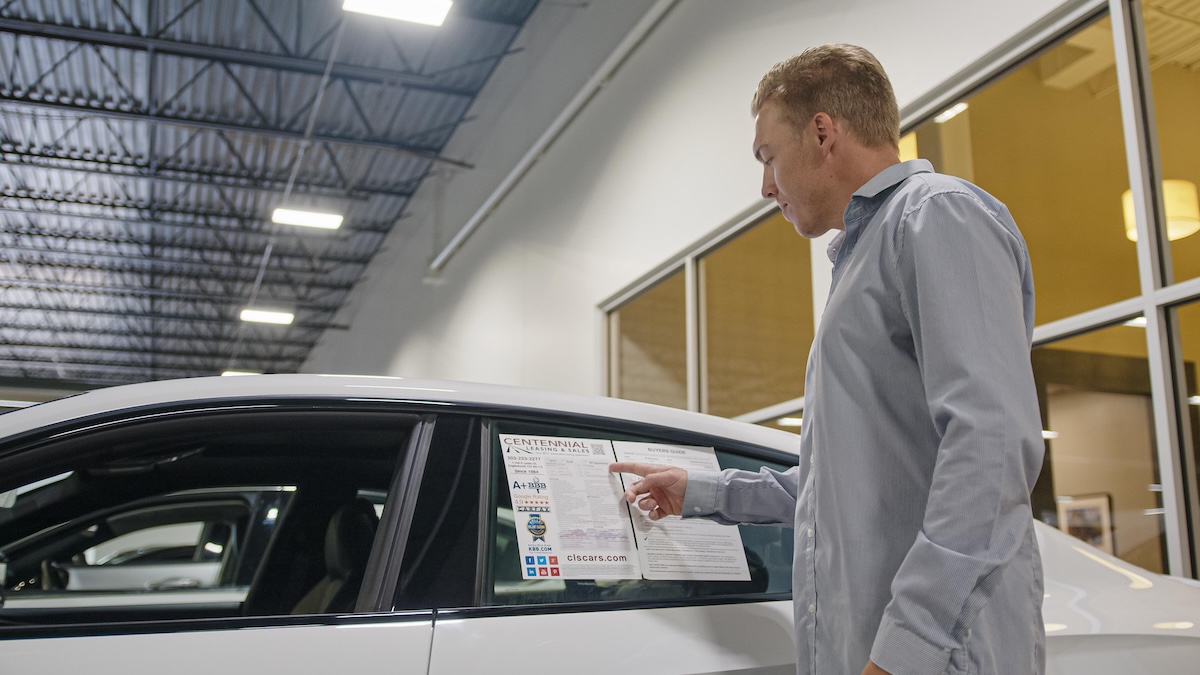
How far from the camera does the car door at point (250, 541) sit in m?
1.39

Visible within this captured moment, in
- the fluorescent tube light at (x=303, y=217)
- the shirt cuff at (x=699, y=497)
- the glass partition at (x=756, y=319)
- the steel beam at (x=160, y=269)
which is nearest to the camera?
the shirt cuff at (x=699, y=497)

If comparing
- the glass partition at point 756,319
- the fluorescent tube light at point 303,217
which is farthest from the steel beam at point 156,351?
the glass partition at point 756,319

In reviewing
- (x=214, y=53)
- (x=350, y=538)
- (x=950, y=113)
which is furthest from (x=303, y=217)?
(x=350, y=538)

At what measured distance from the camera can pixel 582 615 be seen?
1.61 meters

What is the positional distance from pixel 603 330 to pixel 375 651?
6.35 metres

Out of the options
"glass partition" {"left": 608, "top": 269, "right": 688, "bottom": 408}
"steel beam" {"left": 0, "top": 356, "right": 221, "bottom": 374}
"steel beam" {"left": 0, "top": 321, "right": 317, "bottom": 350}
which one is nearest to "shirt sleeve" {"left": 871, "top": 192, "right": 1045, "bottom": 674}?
"glass partition" {"left": 608, "top": 269, "right": 688, "bottom": 408}

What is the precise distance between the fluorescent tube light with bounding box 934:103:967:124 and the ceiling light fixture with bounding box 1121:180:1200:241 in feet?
3.72

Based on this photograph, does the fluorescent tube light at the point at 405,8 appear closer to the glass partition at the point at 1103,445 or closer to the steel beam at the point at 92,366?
the glass partition at the point at 1103,445

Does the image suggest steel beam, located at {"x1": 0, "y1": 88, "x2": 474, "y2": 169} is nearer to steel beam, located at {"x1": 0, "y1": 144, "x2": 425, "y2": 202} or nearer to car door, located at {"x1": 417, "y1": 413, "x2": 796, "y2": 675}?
steel beam, located at {"x1": 0, "y1": 144, "x2": 425, "y2": 202}

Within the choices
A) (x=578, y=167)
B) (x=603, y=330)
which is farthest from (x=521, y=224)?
(x=603, y=330)

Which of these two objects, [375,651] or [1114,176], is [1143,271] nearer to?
[1114,176]

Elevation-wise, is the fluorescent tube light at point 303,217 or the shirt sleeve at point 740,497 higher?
the fluorescent tube light at point 303,217

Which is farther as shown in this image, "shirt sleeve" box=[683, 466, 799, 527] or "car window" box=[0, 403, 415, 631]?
"shirt sleeve" box=[683, 466, 799, 527]

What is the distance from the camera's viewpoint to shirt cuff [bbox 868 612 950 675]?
111 cm
